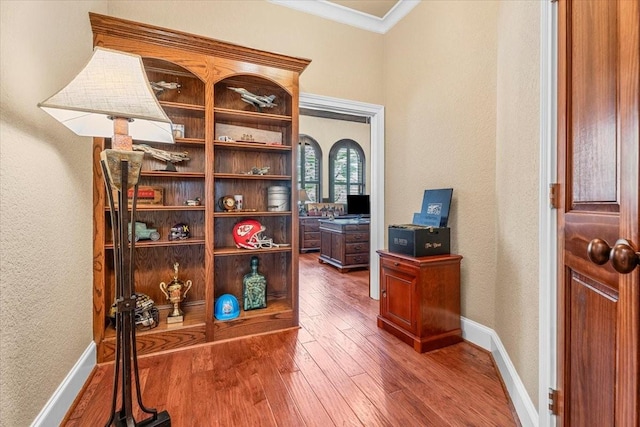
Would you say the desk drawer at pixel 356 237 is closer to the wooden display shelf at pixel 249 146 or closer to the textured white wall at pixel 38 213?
the wooden display shelf at pixel 249 146

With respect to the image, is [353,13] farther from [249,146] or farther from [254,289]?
[254,289]

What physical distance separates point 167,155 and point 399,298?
2.07 meters

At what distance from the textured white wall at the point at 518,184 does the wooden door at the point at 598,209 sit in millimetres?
462

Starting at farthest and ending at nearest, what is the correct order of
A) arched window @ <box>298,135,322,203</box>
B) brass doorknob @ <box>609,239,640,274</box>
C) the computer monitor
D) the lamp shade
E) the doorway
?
arched window @ <box>298,135,322,203</box> → the computer monitor → the doorway → the lamp shade → brass doorknob @ <box>609,239,640,274</box>

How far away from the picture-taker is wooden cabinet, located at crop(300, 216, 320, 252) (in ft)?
20.7

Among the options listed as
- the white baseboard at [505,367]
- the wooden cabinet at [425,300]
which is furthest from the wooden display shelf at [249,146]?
the white baseboard at [505,367]

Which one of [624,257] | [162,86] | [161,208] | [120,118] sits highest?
[162,86]

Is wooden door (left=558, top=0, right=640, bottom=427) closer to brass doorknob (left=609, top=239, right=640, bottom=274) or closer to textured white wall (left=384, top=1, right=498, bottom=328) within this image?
brass doorknob (left=609, top=239, right=640, bottom=274)

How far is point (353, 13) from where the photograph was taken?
2908mm

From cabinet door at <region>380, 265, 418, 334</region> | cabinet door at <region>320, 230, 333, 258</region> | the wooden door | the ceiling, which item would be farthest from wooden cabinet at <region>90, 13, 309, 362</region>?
cabinet door at <region>320, 230, 333, 258</region>

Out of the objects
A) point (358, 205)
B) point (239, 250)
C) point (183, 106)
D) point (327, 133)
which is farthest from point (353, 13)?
point (327, 133)

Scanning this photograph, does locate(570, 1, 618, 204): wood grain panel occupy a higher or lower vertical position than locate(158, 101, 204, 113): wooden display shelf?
lower

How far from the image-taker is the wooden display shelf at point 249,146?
225cm

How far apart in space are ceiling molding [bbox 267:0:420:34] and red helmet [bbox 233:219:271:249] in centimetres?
206
